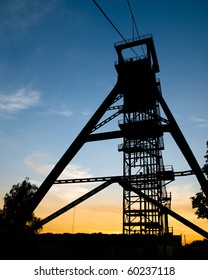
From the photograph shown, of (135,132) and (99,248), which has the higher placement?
(135,132)

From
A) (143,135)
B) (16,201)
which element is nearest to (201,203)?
(143,135)

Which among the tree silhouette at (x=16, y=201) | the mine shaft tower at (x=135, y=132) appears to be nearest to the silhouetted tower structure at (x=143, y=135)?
the mine shaft tower at (x=135, y=132)

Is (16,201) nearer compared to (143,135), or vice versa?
(143,135)

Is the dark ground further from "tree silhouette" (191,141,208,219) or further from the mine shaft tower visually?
"tree silhouette" (191,141,208,219)

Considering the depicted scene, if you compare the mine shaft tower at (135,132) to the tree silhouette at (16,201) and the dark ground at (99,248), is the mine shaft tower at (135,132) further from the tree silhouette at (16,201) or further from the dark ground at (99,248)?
the tree silhouette at (16,201)

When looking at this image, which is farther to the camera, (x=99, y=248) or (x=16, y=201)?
(x=16, y=201)

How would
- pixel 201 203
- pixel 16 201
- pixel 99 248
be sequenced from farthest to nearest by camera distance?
1. pixel 16 201
2. pixel 201 203
3. pixel 99 248

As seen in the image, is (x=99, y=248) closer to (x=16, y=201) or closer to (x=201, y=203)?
(x=201, y=203)

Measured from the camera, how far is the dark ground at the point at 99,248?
40.0ft

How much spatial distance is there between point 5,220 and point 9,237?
22.8 m

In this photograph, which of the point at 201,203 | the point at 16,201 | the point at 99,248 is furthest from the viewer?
the point at 16,201

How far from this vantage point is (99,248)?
45.1ft

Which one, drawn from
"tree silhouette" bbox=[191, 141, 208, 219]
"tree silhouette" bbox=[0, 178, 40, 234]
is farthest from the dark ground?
"tree silhouette" bbox=[0, 178, 40, 234]
